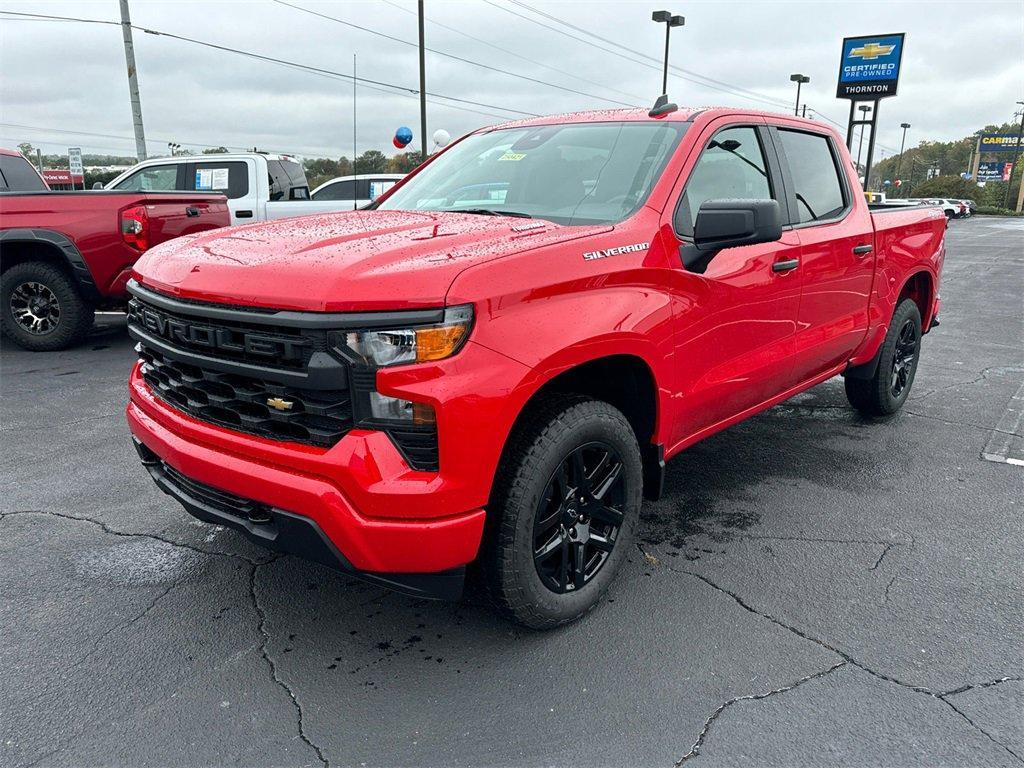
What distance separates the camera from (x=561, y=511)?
268 cm

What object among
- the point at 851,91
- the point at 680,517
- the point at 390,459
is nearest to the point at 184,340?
the point at 390,459

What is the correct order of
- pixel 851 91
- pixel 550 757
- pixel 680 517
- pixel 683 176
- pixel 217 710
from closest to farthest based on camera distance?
pixel 550 757 < pixel 217 710 < pixel 683 176 < pixel 680 517 < pixel 851 91

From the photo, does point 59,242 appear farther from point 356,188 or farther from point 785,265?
point 356,188

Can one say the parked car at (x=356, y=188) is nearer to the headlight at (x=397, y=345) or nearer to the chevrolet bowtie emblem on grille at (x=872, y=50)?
the headlight at (x=397, y=345)

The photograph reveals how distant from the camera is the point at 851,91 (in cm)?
3028

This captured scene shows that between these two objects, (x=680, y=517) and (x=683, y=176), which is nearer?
(x=683, y=176)

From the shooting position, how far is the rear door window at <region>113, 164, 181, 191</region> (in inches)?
436

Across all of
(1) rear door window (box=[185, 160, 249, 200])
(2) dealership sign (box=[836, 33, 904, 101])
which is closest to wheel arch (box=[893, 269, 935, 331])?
(1) rear door window (box=[185, 160, 249, 200])

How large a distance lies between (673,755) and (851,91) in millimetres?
33309

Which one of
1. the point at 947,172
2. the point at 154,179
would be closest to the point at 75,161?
the point at 154,179

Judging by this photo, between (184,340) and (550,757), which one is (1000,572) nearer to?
(550,757)

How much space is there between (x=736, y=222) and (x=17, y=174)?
835 cm

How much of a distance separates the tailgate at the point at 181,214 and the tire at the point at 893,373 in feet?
18.6

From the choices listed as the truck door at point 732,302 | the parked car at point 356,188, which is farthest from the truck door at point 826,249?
Result: the parked car at point 356,188
